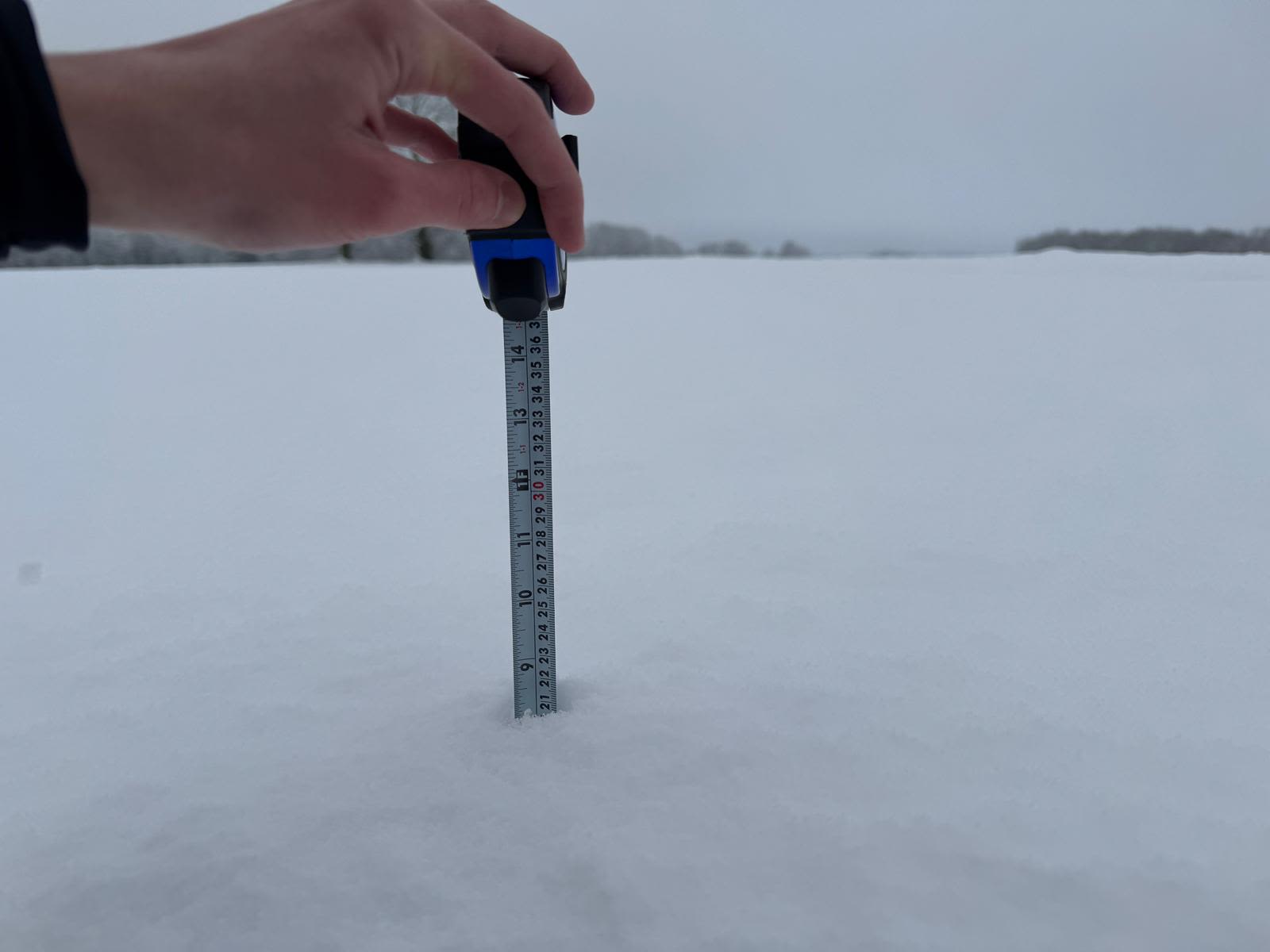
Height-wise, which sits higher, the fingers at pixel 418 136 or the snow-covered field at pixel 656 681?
the fingers at pixel 418 136

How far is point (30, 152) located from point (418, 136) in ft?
1.93

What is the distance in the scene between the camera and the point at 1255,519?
1991 mm

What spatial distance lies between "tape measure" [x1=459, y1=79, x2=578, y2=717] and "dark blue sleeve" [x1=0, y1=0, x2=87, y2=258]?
46 cm

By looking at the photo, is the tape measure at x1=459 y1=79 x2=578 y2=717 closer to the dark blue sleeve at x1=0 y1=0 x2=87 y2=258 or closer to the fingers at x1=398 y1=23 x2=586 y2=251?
the fingers at x1=398 y1=23 x2=586 y2=251

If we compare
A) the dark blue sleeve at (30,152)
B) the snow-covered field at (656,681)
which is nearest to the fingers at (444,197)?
the dark blue sleeve at (30,152)

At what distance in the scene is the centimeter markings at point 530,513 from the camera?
111 centimetres

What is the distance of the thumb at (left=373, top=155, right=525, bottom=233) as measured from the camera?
86cm

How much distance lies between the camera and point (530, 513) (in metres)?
1.12

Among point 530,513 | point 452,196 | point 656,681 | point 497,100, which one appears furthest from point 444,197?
point 656,681

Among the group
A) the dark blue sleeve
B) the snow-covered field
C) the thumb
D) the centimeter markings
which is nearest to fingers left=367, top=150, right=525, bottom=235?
the thumb

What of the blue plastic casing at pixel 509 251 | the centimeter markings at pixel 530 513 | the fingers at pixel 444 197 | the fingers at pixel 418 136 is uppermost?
the fingers at pixel 418 136

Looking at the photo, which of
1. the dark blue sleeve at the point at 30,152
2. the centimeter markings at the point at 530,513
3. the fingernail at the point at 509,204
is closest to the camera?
the dark blue sleeve at the point at 30,152

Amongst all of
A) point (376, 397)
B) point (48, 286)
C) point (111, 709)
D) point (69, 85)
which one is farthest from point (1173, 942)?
point (48, 286)

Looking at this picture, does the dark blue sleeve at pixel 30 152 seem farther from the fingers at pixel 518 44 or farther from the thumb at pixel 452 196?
the fingers at pixel 518 44
